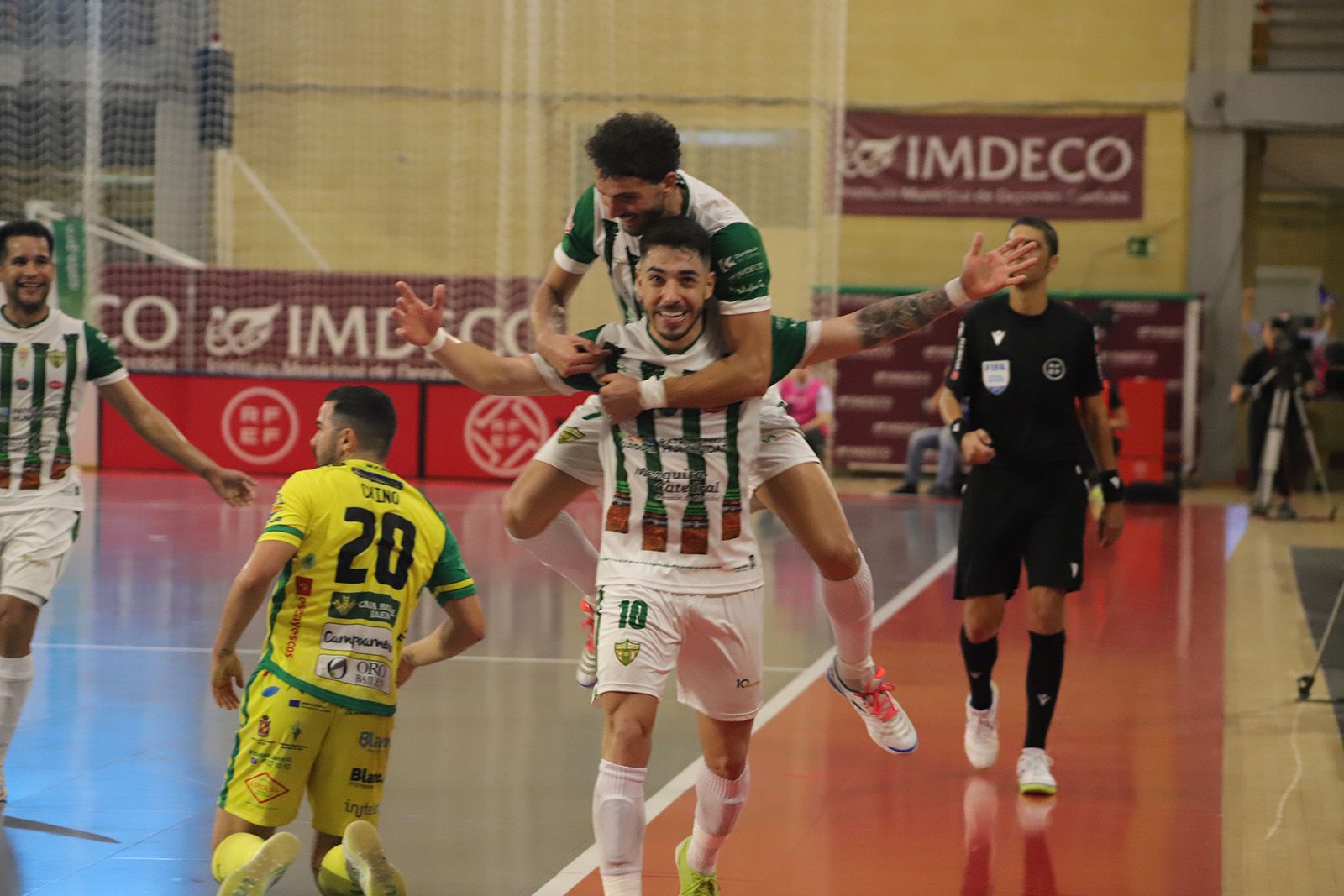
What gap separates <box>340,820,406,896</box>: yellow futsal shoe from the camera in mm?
4207

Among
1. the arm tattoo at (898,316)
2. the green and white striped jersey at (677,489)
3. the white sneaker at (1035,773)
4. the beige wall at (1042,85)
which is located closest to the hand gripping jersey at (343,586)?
the green and white striped jersey at (677,489)

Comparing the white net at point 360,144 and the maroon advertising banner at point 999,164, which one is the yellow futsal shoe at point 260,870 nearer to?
the white net at point 360,144

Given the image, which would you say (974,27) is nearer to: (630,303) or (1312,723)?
(1312,723)

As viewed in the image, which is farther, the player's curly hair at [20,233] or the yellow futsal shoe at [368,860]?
the player's curly hair at [20,233]

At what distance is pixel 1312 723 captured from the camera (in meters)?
7.70

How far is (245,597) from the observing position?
14.1 feet

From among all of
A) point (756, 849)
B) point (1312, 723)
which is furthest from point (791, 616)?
point (756, 849)

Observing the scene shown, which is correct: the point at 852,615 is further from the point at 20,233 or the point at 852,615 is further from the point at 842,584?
the point at 20,233

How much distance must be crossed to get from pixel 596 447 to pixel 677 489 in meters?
0.81

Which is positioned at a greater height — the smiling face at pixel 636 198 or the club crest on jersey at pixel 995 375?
the smiling face at pixel 636 198

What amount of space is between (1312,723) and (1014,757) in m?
1.72

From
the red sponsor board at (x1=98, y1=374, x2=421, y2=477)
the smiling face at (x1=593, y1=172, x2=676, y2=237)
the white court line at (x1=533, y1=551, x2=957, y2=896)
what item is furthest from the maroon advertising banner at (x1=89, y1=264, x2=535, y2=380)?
the smiling face at (x1=593, y1=172, x2=676, y2=237)

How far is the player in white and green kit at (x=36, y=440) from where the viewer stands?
19.3 ft

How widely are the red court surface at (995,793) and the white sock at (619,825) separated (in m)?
0.91
